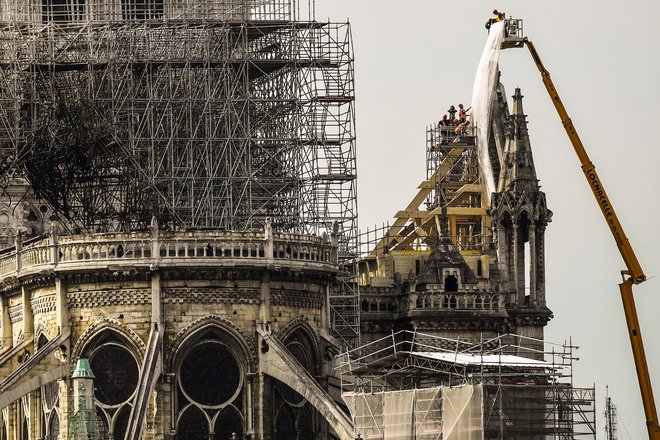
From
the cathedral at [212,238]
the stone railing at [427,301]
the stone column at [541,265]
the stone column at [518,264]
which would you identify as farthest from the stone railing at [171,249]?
the stone column at [541,265]

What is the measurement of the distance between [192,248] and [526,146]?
927 inches

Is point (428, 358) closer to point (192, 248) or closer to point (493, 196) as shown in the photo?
point (192, 248)

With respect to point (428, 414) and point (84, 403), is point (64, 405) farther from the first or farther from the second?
point (428, 414)

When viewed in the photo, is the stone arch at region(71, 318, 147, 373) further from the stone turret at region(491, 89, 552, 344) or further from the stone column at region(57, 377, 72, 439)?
the stone turret at region(491, 89, 552, 344)

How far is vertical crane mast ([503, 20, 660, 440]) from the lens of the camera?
110 meters

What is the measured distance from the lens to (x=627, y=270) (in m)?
112

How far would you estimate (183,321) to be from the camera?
110 metres

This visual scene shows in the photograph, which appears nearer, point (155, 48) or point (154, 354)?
point (154, 354)

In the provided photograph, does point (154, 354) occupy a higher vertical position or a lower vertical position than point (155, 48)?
lower

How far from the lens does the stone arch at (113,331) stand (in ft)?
360

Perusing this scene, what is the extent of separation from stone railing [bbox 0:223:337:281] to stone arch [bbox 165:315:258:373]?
2149 mm

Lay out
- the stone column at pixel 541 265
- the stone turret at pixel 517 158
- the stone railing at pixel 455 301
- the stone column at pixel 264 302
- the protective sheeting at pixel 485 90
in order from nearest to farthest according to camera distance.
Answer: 1. the stone column at pixel 264 302
2. the stone railing at pixel 455 301
3. the stone column at pixel 541 265
4. the stone turret at pixel 517 158
5. the protective sheeting at pixel 485 90

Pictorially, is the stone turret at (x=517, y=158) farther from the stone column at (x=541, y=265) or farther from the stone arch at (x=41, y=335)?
the stone arch at (x=41, y=335)

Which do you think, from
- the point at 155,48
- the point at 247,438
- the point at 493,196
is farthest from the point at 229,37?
the point at 247,438
